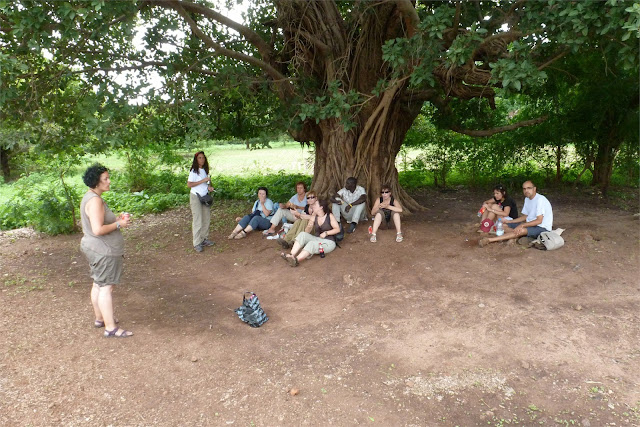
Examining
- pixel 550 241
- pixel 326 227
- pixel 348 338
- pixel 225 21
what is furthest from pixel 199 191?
pixel 550 241

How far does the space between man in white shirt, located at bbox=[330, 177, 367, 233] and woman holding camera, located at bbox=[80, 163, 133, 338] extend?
3832mm

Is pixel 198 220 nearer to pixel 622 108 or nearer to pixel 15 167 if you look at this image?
pixel 622 108

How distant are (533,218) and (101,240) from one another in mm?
5140

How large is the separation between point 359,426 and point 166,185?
10412 mm

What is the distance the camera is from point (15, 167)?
1741cm

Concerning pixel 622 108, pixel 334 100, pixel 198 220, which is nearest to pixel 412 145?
pixel 622 108

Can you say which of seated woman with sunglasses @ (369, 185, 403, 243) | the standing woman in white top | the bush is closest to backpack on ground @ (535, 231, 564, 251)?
seated woman with sunglasses @ (369, 185, 403, 243)

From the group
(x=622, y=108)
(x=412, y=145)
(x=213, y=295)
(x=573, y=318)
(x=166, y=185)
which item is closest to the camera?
(x=573, y=318)

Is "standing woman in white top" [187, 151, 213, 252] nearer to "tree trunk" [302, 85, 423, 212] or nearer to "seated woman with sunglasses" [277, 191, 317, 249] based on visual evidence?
"seated woman with sunglasses" [277, 191, 317, 249]

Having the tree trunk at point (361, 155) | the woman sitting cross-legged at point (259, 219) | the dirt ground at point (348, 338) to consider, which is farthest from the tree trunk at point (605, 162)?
the woman sitting cross-legged at point (259, 219)

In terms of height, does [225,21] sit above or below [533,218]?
above

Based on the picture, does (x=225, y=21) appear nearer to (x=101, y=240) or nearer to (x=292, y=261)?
(x=292, y=261)

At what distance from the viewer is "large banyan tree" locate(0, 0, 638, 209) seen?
4.94 m

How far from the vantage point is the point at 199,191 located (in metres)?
6.94
